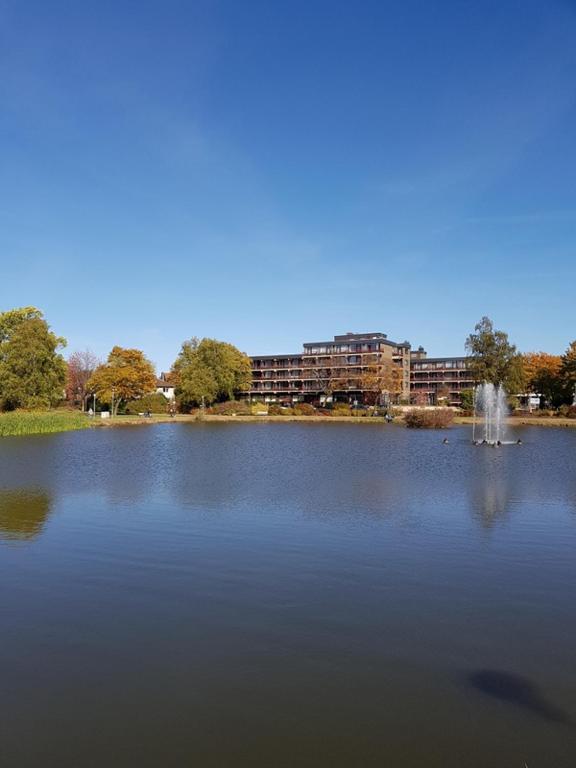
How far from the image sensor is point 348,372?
13050 centimetres

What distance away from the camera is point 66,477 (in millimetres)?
26766

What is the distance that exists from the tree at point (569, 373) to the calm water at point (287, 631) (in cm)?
7435

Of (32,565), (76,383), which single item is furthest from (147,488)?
(76,383)

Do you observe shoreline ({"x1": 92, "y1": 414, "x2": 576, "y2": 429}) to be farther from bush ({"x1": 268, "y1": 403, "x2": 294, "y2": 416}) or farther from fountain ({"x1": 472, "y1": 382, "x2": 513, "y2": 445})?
bush ({"x1": 268, "y1": 403, "x2": 294, "y2": 416})

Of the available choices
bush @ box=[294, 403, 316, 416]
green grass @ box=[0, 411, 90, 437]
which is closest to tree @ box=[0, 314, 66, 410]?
green grass @ box=[0, 411, 90, 437]

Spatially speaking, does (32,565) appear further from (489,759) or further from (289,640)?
(489,759)

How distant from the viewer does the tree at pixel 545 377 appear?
96.9 metres

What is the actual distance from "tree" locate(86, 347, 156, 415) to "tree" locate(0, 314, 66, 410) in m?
15.3

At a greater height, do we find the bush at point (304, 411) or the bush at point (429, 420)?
the bush at point (304, 411)

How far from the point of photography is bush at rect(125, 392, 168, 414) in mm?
99188

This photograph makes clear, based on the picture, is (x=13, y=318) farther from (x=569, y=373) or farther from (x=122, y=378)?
(x=569, y=373)

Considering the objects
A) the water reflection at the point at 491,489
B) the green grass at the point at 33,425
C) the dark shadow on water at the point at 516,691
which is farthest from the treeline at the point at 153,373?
the dark shadow on water at the point at 516,691

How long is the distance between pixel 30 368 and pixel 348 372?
2825 inches

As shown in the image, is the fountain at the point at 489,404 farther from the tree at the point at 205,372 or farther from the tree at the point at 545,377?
the tree at the point at 205,372
